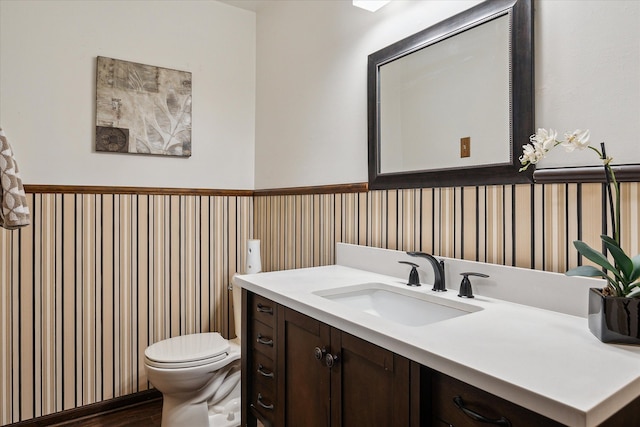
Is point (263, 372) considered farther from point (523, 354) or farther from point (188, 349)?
point (523, 354)

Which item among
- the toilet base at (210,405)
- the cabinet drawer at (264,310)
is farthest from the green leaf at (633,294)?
the toilet base at (210,405)

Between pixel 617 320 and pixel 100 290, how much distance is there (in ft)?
8.11

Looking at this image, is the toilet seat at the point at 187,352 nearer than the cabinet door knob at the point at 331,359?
No

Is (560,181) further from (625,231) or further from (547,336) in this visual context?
(547,336)

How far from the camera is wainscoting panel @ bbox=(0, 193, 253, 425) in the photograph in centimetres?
213

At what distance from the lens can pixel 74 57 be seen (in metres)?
2.27

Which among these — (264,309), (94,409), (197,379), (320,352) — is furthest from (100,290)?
(320,352)

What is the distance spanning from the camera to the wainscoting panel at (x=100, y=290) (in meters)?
2.13

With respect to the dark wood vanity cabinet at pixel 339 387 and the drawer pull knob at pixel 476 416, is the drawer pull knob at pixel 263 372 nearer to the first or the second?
the dark wood vanity cabinet at pixel 339 387

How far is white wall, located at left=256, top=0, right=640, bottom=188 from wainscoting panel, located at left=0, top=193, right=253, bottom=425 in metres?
0.70

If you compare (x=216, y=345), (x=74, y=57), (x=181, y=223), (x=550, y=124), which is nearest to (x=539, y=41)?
(x=550, y=124)

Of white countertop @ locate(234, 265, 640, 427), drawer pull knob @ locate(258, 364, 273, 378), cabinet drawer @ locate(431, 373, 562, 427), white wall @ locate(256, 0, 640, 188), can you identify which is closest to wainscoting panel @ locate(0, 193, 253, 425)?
white wall @ locate(256, 0, 640, 188)

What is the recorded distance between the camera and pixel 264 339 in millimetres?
1530

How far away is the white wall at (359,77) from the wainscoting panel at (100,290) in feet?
2.28
